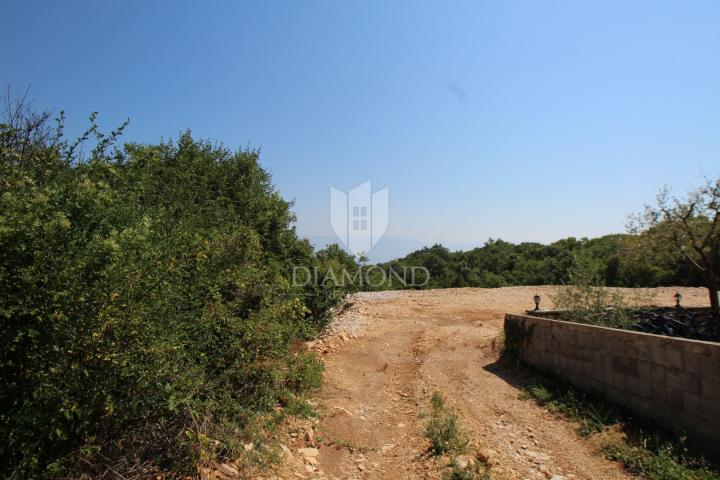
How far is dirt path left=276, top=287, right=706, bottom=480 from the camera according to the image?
405 cm

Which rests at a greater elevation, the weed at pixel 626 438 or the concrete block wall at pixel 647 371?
the concrete block wall at pixel 647 371

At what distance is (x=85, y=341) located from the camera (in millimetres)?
2611

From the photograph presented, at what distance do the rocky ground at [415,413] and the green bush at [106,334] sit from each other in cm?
88

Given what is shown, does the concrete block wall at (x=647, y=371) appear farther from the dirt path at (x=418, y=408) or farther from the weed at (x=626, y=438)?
the dirt path at (x=418, y=408)

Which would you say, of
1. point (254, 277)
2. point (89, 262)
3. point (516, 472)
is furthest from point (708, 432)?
point (89, 262)

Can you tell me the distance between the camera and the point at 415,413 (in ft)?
17.6

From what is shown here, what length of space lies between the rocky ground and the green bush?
88cm

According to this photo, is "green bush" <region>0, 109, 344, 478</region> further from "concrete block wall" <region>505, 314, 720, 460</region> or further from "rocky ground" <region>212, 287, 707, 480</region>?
"concrete block wall" <region>505, 314, 720, 460</region>

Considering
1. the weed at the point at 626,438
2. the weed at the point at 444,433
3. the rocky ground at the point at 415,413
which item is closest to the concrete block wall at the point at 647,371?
the weed at the point at 626,438

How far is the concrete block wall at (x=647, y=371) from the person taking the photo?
13.7 feet

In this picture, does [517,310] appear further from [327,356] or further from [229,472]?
[229,472]

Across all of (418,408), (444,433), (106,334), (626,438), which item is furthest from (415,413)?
(106,334)

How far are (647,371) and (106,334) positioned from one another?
239 inches

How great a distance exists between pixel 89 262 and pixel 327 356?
5925mm
